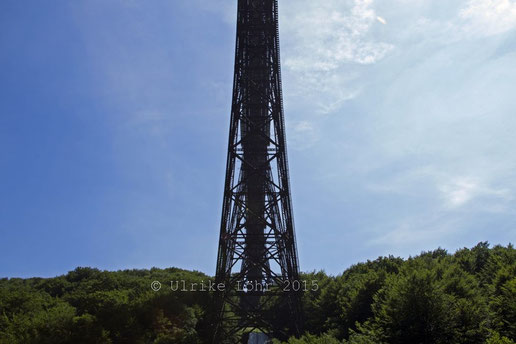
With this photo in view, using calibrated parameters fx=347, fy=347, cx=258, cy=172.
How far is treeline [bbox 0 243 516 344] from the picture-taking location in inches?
439

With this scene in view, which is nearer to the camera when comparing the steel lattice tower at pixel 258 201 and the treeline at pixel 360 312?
the treeline at pixel 360 312

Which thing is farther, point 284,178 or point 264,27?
point 264,27

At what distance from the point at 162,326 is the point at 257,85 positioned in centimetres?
1438

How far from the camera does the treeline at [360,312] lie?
11141 mm

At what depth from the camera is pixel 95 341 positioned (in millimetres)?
17469

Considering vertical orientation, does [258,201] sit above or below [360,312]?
above

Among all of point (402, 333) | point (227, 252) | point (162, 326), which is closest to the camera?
point (402, 333)

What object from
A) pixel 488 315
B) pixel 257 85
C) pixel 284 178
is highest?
pixel 257 85

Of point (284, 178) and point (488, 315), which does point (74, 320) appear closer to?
point (284, 178)

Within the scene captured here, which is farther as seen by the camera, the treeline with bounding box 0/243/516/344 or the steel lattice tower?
the steel lattice tower

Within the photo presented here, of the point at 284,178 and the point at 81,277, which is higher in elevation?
the point at 284,178

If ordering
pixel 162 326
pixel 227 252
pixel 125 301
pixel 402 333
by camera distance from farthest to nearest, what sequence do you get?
pixel 125 301 < pixel 162 326 < pixel 227 252 < pixel 402 333

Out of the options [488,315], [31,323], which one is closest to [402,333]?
[488,315]

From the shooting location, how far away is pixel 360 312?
56.5 ft
